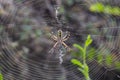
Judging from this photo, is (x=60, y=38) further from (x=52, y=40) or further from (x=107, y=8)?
(x=107, y=8)

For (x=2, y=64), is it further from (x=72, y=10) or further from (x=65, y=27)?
(x=72, y=10)

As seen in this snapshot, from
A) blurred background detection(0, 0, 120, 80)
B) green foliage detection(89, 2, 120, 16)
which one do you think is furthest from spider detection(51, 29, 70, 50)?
green foliage detection(89, 2, 120, 16)

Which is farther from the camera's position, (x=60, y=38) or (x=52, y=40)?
(x=52, y=40)

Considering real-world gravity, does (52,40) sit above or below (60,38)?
above

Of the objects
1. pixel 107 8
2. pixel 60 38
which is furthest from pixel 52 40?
pixel 107 8

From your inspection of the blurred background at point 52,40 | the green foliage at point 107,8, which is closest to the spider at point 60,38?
the blurred background at point 52,40

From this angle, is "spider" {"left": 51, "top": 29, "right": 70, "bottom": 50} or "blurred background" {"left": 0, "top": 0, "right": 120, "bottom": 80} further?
"spider" {"left": 51, "top": 29, "right": 70, "bottom": 50}

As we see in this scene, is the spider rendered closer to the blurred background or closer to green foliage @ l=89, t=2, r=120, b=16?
the blurred background

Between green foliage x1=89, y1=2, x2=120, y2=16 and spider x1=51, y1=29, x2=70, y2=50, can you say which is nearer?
green foliage x1=89, y1=2, x2=120, y2=16

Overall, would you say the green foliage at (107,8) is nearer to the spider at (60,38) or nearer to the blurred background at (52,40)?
the blurred background at (52,40)
